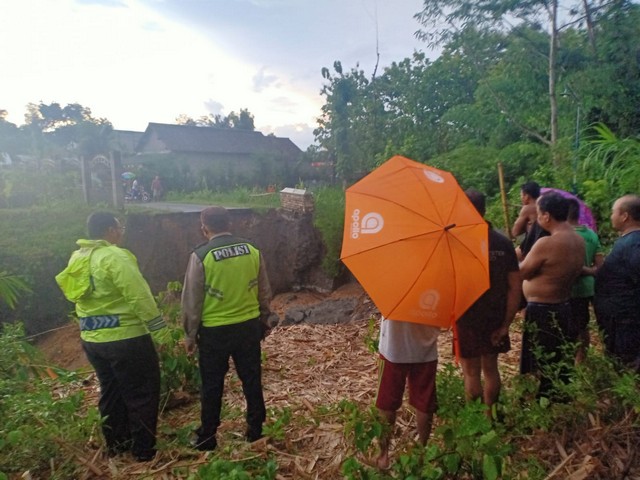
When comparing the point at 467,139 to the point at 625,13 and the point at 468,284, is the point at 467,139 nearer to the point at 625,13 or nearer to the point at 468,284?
the point at 625,13

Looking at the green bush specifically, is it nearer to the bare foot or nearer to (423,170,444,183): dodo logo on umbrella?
the bare foot

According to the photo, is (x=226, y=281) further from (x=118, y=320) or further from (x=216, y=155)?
(x=216, y=155)

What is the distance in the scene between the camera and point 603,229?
7117 mm

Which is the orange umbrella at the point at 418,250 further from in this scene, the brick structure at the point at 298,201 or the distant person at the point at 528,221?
the brick structure at the point at 298,201

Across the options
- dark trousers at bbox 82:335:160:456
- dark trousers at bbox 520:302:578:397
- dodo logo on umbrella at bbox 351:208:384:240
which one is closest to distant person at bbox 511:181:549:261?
dark trousers at bbox 520:302:578:397

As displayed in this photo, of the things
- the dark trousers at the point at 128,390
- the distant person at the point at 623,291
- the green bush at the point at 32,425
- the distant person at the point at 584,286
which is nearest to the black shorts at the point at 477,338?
the distant person at the point at 623,291

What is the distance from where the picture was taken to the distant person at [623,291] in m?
3.41

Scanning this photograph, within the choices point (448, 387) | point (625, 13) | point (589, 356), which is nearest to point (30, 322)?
point (448, 387)

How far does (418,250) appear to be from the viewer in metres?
2.74

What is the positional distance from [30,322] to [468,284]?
33.4ft

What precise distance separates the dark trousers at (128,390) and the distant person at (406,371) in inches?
68.3

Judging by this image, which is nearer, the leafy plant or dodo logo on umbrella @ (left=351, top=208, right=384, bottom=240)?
dodo logo on umbrella @ (left=351, top=208, right=384, bottom=240)

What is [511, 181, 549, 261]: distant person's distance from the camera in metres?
4.46

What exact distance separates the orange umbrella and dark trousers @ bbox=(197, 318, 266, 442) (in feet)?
4.54
